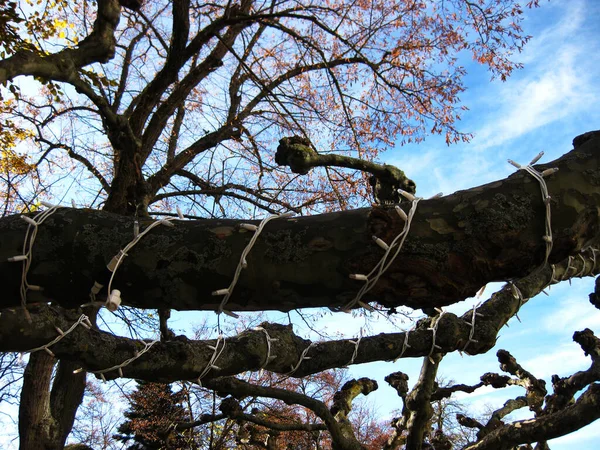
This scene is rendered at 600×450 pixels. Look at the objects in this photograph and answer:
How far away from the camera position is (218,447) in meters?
8.48

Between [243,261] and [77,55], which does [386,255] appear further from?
[77,55]

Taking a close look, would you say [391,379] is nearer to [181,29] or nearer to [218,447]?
[181,29]

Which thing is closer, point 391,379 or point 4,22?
point 391,379

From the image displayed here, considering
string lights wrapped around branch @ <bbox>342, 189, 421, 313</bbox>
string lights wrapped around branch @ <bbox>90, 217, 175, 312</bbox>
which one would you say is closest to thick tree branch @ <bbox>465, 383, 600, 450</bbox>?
string lights wrapped around branch @ <bbox>342, 189, 421, 313</bbox>

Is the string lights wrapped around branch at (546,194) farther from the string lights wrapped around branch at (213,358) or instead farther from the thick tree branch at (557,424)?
the thick tree branch at (557,424)

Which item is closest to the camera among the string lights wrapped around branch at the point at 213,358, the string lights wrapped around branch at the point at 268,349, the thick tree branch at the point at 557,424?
the string lights wrapped around branch at the point at 213,358

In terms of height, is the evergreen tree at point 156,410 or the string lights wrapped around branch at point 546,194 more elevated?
the evergreen tree at point 156,410

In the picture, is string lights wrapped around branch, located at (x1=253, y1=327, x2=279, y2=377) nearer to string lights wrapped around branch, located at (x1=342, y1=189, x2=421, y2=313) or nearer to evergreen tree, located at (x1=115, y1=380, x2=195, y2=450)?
string lights wrapped around branch, located at (x1=342, y1=189, x2=421, y2=313)

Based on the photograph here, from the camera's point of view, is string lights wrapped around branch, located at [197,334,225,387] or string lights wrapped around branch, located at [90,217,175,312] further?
string lights wrapped around branch, located at [197,334,225,387]

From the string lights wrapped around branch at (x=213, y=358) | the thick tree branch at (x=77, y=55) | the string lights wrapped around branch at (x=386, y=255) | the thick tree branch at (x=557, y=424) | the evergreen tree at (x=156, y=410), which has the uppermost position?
the thick tree branch at (x=77, y=55)

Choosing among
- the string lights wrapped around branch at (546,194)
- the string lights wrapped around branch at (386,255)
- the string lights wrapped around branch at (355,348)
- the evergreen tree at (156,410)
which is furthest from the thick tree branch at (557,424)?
the evergreen tree at (156,410)

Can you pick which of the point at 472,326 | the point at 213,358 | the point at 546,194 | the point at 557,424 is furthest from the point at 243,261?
the point at 557,424

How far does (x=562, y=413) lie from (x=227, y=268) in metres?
2.66

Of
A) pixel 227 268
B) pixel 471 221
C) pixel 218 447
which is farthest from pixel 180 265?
pixel 218 447
